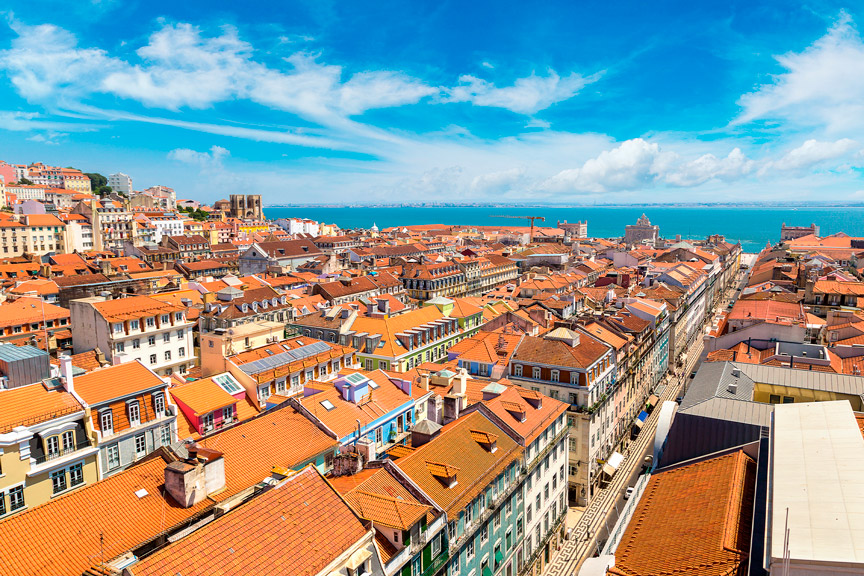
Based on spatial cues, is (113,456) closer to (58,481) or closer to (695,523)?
(58,481)

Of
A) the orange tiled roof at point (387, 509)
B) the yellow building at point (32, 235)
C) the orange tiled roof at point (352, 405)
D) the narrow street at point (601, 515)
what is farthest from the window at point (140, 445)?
the yellow building at point (32, 235)

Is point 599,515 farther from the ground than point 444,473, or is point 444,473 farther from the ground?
point 444,473

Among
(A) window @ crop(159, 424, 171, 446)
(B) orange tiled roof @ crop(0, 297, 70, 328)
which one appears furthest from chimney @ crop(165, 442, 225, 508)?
(B) orange tiled roof @ crop(0, 297, 70, 328)

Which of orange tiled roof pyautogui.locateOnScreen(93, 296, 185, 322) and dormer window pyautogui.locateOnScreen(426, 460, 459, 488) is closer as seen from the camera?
dormer window pyautogui.locateOnScreen(426, 460, 459, 488)

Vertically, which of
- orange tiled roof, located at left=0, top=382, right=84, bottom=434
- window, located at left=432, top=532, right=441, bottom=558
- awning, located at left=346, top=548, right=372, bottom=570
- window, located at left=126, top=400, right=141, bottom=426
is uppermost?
orange tiled roof, located at left=0, top=382, right=84, bottom=434

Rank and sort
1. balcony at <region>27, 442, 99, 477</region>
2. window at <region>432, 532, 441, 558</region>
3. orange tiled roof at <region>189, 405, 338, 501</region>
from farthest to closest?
balcony at <region>27, 442, 99, 477</region> < orange tiled roof at <region>189, 405, 338, 501</region> < window at <region>432, 532, 441, 558</region>

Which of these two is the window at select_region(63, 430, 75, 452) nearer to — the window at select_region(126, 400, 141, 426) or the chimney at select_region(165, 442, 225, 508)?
the window at select_region(126, 400, 141, 426)

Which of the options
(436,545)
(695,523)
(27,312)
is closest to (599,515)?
(436,545)
